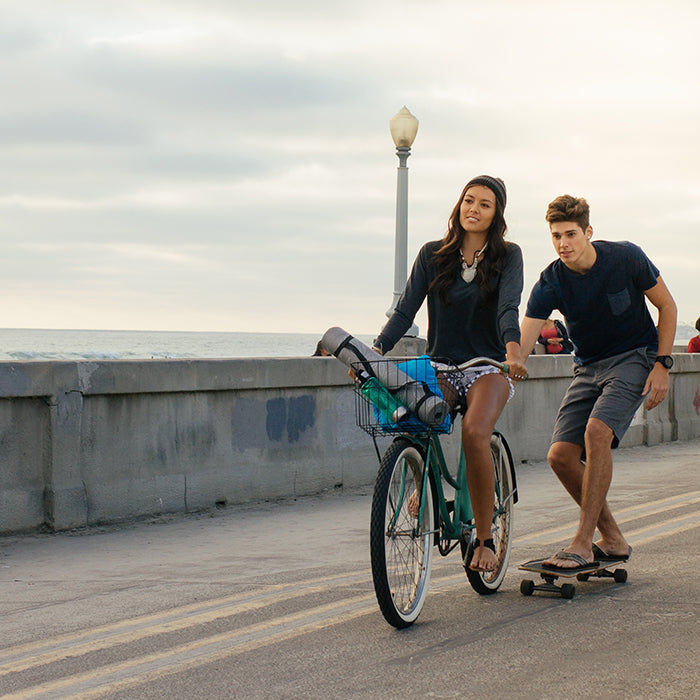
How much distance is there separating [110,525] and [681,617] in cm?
446

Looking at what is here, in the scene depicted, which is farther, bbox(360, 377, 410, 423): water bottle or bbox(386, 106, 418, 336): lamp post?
bbox(386, 106, 418, 336): lamp post

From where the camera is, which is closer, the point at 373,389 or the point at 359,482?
the point at 373,389

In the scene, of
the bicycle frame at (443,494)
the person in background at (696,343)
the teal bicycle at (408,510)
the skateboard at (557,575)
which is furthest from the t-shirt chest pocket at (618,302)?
the person in background at (696,343)

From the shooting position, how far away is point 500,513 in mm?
5852

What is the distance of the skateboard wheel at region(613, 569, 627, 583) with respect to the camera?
19.3 ft

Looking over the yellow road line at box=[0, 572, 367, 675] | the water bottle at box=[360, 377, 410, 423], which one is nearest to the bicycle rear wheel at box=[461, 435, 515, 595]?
the yellow road line at box=[0, 572, 367, 675]

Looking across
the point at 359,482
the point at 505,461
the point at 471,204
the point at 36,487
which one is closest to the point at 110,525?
the point at 36,487

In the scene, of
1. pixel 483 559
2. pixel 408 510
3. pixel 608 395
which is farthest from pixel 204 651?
pixel 608 395

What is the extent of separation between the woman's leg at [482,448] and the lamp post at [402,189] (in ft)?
28.0

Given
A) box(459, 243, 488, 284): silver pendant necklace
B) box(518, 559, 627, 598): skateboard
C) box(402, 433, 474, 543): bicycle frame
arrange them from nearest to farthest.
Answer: box(402, 433, 474, 543): bicycle frame < box(459, 243, 488, 284): silver pendant necklace < box(518, 559, 627, 598): skateboard

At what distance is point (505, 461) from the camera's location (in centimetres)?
588

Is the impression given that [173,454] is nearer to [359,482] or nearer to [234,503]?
[234,503]

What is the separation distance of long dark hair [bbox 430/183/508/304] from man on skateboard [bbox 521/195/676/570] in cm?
49

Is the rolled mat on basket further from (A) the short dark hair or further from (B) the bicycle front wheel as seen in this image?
(A) the short dark hair
